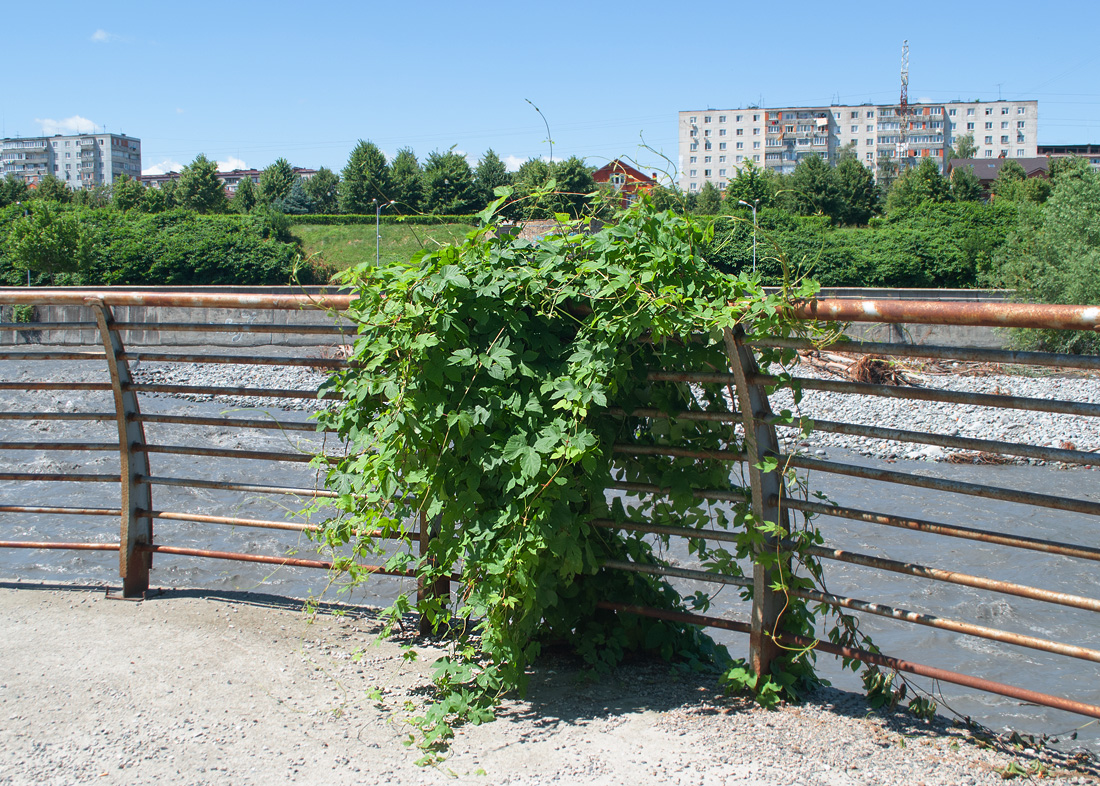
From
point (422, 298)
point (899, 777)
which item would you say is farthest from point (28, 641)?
point (899, 777)

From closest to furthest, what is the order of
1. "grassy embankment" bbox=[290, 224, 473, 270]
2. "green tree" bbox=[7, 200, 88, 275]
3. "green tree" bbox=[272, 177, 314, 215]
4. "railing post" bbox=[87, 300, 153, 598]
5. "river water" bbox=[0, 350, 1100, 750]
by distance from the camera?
"railing post" bbox=[87, 300, 153, 598] → "river water" bbox=[0, 350, 1100, 750] → "green tree" bbox=[7, 200, 88, 275] → "grassy embankment" bbox=[290, 224, 473, 270] → "green tree" bbox=[272, 177, 314, 215]

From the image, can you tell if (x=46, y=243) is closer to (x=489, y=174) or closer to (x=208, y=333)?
(x=208, y=333)

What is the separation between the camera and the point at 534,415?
2.68 metres

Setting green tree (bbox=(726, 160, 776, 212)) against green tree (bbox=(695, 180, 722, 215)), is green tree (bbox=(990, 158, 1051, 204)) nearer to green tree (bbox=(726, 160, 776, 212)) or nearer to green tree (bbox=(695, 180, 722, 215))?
green tree (bbox=(726, 160, 776, 212))

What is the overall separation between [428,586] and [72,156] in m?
206

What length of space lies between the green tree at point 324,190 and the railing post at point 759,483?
64.1 m

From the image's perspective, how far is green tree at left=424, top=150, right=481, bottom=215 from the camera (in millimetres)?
55781

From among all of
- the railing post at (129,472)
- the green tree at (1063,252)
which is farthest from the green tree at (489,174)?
the railing post at (129,472)

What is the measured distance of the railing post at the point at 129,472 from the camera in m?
3.47

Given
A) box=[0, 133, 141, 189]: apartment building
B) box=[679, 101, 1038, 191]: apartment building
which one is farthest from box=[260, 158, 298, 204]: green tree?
box=[0, 133, 141, 189]: apartment building

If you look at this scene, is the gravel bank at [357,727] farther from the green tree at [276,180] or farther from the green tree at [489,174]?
the green tree at [276,180]

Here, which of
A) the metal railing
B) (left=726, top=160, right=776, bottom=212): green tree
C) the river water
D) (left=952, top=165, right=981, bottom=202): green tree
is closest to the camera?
the metal railing

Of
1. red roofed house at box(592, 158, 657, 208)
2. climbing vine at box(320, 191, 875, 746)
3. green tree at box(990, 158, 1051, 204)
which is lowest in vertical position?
climbing vine at box(320, 191, 875, 746)

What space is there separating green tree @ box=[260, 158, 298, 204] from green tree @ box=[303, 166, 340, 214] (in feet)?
4.81
